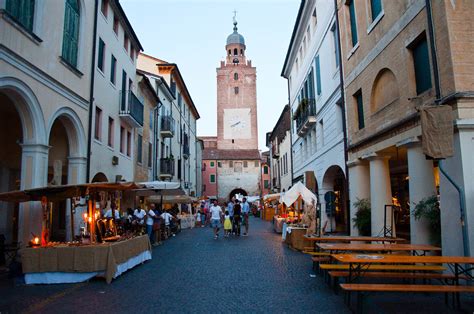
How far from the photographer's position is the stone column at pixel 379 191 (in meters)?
12.0

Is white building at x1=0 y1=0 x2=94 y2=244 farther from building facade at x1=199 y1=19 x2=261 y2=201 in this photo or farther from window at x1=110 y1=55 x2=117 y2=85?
building facade at x1=199 y1=19 x2=261 y2=201

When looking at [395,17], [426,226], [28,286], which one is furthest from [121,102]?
[426,226]

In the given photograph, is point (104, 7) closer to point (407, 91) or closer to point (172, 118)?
point (407, 91)

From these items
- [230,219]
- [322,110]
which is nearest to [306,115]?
[322,110]

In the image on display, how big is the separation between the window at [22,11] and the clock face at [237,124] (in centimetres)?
5597

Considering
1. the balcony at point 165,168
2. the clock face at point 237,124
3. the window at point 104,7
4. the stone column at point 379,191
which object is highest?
the clock face at point 237,124

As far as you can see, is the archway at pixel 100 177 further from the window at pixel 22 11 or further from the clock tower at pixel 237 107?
the clock tower at pixel 237 107

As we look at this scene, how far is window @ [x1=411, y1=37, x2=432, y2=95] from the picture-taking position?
8961 mm

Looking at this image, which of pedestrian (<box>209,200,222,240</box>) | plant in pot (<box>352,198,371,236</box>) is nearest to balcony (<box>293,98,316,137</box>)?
pedestrian (<box>209,200,222,240</box>)

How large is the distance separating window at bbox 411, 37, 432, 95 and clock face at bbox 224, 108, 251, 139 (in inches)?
2227

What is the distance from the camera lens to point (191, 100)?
43.3 meters

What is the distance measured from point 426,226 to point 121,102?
14.9 m

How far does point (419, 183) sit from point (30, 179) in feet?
33.5

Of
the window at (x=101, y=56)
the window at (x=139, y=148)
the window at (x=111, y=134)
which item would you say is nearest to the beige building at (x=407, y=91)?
the window at (x=101, y=56)
